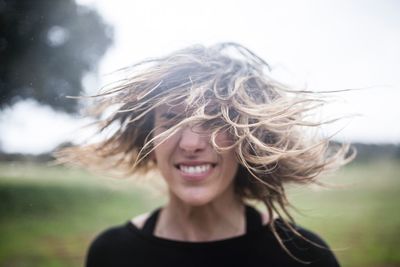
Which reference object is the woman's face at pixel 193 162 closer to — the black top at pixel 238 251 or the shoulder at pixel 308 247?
the black top at pixel 238 251

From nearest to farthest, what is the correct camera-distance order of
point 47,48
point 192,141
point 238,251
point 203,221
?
point 192,141, point 238,251, point 203,221, point 47,48

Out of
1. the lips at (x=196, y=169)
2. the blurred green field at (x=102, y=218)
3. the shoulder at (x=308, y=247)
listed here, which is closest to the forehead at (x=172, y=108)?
the lips at (x=196, y=169)

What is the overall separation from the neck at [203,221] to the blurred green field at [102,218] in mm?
1536

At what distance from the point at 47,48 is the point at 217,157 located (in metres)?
1.70

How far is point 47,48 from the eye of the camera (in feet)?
7.93

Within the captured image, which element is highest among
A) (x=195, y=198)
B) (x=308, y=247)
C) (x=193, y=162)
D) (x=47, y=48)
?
(x=47, y=48)

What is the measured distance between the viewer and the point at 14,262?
3719 millimetres

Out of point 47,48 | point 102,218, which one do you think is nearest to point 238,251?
point 47,48

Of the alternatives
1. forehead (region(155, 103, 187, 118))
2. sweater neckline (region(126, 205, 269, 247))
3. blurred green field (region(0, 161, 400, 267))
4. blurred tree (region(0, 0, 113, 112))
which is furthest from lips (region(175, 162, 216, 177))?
blurred green field (region(0, 161, 400, 267))

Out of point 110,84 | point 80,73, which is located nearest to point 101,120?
point 110,84

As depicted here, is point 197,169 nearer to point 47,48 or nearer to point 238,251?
point 238,251

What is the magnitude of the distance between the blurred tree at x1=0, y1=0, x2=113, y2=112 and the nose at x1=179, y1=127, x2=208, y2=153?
30.4 inches

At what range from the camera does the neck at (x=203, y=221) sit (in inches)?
54.2

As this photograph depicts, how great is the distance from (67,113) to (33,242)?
2755mm
